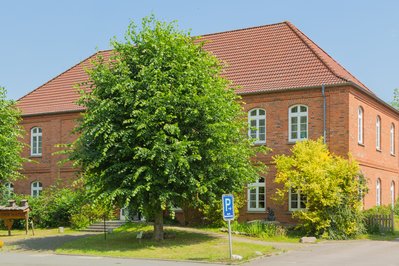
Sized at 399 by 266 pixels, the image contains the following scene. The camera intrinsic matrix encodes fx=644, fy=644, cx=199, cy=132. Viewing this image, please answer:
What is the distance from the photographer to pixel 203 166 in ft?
79.6

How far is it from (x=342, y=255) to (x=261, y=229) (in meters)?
7.06

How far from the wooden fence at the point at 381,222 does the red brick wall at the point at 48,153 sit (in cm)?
1765

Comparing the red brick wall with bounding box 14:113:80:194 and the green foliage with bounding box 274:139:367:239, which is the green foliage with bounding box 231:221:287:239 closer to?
the green foliage with bounding box 274:139:367:239

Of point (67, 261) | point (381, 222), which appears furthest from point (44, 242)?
point (381, 222)

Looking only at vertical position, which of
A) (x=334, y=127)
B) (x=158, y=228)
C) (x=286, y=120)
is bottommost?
(x=158, y=228)

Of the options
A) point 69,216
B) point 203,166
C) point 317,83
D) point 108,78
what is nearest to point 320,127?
point 317,83

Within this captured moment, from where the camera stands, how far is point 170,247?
76.6ft

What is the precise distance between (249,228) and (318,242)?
3.32 m

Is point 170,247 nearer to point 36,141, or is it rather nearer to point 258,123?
point 258,123

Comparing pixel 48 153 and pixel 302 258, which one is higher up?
pixel 48 153

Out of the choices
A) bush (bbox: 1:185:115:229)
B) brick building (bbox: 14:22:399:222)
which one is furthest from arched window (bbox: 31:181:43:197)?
bush (bbox: 1:185:115:229)

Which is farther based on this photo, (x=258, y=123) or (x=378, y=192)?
(x=378, y=192)

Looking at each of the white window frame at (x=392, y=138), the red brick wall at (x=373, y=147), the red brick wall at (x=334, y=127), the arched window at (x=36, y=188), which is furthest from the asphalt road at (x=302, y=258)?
the arched window at (x=36, y=188)

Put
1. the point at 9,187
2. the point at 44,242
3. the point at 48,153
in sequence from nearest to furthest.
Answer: the point at 44,242 < the point at 48,153 < the point at 9,187
